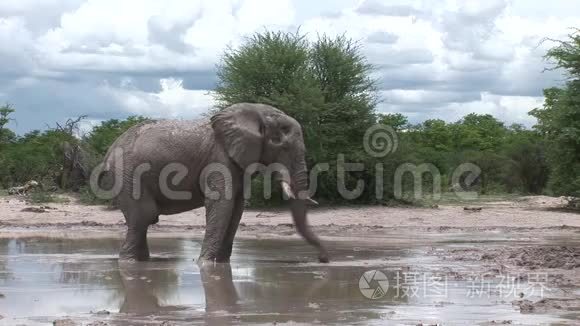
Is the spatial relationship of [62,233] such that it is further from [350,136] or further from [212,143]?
[350,136]

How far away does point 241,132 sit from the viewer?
14.3 metres

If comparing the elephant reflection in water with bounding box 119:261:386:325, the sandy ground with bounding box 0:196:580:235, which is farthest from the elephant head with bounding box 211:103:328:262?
the sandy ground with bounding box 0:196:580:235

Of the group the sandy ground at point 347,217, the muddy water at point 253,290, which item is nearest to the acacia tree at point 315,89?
the sandy ground at point 347,217

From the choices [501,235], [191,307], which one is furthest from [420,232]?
[191,307]

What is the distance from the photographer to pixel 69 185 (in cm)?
3156

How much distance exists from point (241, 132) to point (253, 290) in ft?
11.4

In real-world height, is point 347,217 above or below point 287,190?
below

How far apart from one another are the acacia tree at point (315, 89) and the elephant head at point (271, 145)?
43.2ft

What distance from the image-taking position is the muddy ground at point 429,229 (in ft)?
46.4

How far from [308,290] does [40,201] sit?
1782cm

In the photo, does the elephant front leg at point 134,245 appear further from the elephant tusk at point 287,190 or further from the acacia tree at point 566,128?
the acacia tree at point 566,128

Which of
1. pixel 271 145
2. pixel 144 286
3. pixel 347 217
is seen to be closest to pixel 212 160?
pixel 271 145

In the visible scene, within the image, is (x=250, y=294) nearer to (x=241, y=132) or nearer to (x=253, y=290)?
(x=253, y=290)

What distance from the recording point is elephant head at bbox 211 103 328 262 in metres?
14.2
